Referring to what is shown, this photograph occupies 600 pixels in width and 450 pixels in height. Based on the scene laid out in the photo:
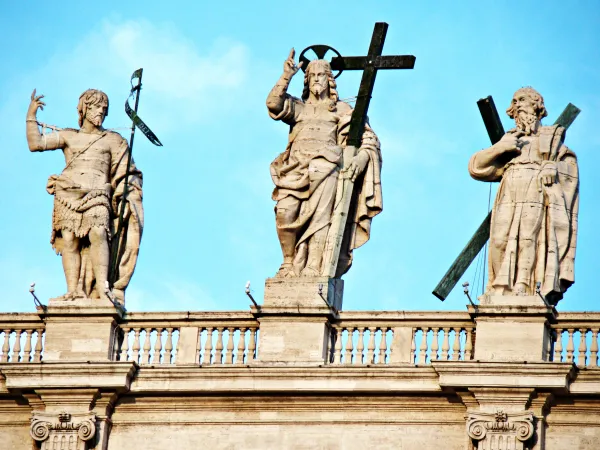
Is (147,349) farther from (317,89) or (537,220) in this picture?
(537,220)

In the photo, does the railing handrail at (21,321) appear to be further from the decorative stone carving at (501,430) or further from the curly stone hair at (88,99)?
the decorative stone carving at (501,430)

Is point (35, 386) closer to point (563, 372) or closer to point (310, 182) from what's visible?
point (310, 182)

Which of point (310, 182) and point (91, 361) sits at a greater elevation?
point (310, 182)

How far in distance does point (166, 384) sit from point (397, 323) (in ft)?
9.75

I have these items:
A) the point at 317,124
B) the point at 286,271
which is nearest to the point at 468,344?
the point at 286,271

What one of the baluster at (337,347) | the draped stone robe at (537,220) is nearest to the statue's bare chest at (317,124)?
the draped stone robe at (537,220)

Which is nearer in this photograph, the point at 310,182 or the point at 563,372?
the point at 563,372

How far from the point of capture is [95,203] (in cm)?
3403

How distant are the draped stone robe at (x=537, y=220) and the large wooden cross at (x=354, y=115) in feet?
5.98

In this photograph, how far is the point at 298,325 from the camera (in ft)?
107

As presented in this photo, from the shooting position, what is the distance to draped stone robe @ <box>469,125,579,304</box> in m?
32.5

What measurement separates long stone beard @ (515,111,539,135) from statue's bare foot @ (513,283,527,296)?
7.12ft

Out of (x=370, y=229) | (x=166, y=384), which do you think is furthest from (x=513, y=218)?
(x=166, y=384)

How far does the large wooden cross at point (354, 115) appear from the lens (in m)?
33.2
